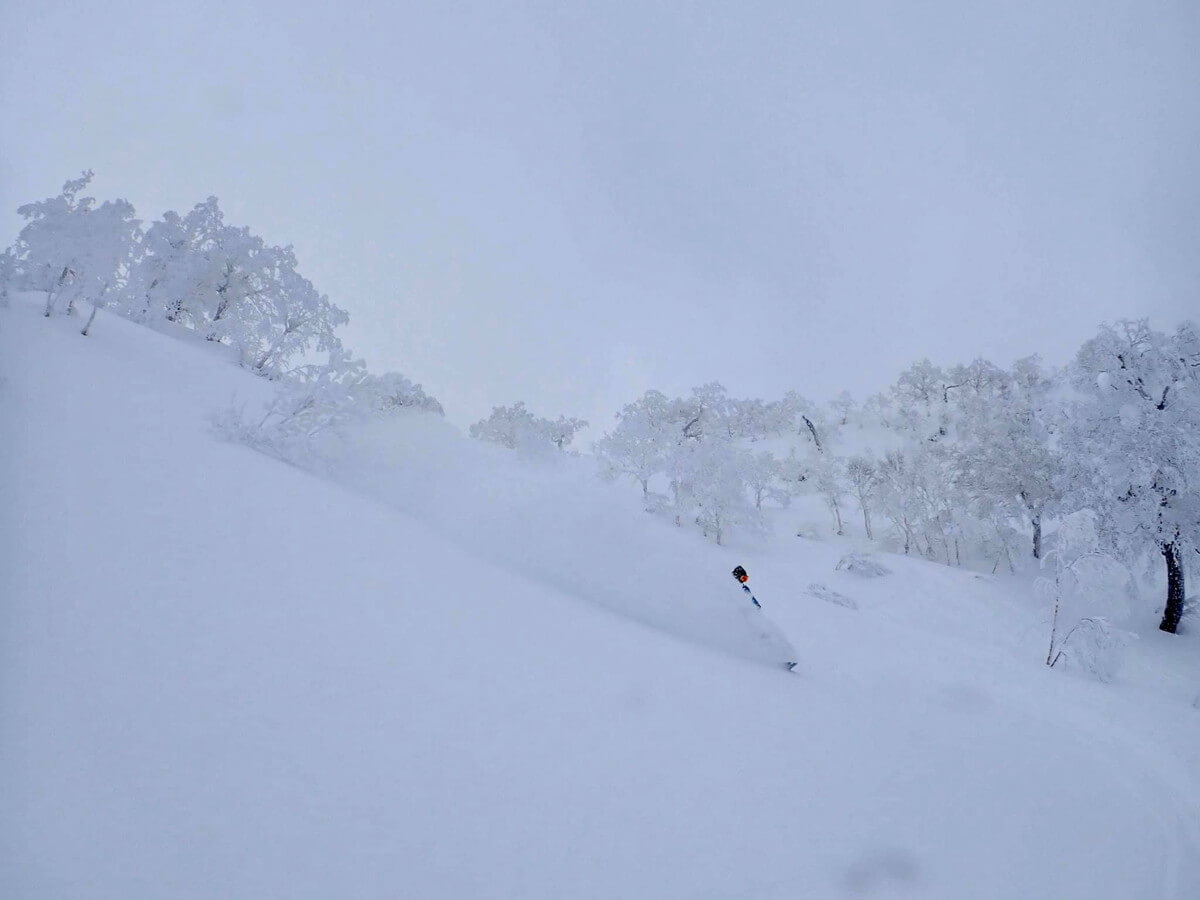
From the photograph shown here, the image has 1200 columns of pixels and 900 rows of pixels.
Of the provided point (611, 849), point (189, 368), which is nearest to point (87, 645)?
point (611, 849)

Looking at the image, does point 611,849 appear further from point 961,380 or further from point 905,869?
point 961,380

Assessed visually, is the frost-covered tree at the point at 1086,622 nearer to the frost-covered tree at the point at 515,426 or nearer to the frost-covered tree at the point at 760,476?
the frost-covered tree at the point at 760,476

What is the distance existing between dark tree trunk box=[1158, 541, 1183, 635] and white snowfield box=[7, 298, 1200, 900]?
11.9 m

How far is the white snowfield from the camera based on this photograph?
251 cm

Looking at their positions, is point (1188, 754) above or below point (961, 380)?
below

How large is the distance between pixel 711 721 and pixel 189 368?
464 inches

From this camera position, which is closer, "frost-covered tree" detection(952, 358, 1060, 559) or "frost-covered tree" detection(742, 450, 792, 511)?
"frost-covered tree" detection(952, 358, 1060, 559)

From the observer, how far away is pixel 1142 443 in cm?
1680

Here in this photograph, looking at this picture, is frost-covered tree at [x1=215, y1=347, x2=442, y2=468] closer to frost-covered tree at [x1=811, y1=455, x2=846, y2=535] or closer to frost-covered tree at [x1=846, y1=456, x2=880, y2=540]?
frost-covered tree at [x1=846, y1=456, x2=880, y2=540]

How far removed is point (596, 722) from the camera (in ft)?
13.7

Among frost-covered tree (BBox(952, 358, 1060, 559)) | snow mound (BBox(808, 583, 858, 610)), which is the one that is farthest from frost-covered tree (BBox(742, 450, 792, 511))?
snow mound (BBox(808, 583, 858, 610))

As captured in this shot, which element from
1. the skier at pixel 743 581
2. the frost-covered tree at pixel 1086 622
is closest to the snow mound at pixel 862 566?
the frost-covered tree at pixel 1086 622

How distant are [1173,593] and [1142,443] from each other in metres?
4.82

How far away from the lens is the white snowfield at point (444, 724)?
2514 millimetres
